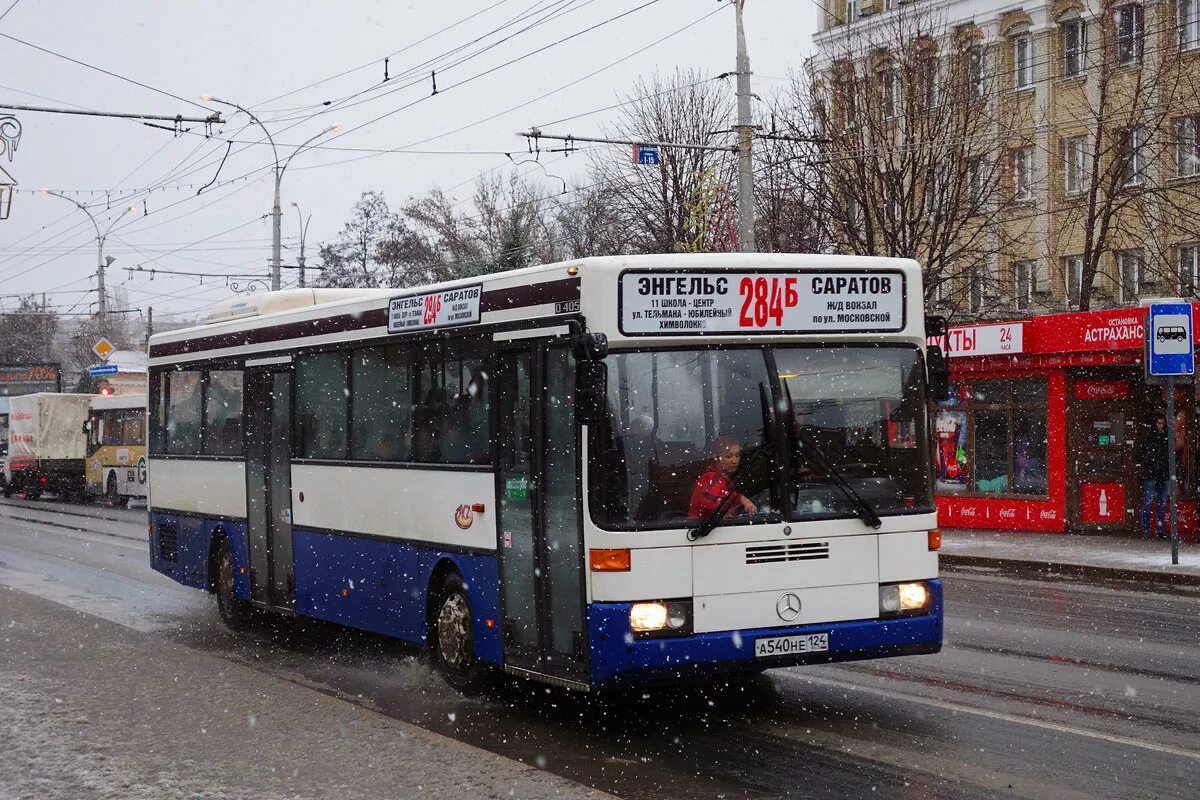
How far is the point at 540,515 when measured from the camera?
9.49 metres

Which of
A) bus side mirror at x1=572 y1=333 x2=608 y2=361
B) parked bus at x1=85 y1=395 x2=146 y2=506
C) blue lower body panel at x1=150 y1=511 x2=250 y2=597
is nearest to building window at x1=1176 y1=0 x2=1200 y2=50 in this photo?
parked bus at x1=85 y1=395 x2=146 y2=506

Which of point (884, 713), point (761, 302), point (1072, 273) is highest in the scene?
point (1072, 273)

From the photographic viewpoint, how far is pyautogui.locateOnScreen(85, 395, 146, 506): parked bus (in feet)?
135

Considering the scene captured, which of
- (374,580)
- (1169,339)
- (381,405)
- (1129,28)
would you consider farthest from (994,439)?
(1129,28)

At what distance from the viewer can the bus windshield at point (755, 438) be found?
886 centimetres

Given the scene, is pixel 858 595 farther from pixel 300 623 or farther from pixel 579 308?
pixel 300 623

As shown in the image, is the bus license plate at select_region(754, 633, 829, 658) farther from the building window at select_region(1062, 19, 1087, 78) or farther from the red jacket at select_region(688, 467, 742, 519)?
the building window at select_region(1062, 19, 1087, 78)

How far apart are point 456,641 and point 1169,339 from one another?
11.0 m

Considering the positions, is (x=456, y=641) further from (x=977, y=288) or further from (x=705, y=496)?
(x=977, y=288)

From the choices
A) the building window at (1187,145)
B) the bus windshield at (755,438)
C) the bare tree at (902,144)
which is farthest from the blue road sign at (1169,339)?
the bare tree at (902,144)

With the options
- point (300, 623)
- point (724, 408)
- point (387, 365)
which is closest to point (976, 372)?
point (300, 623)

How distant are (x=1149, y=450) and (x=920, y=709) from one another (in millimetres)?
13942

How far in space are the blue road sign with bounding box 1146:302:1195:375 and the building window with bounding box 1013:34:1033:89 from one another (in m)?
28.3

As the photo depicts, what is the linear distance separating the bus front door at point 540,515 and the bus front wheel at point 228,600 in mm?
5517
